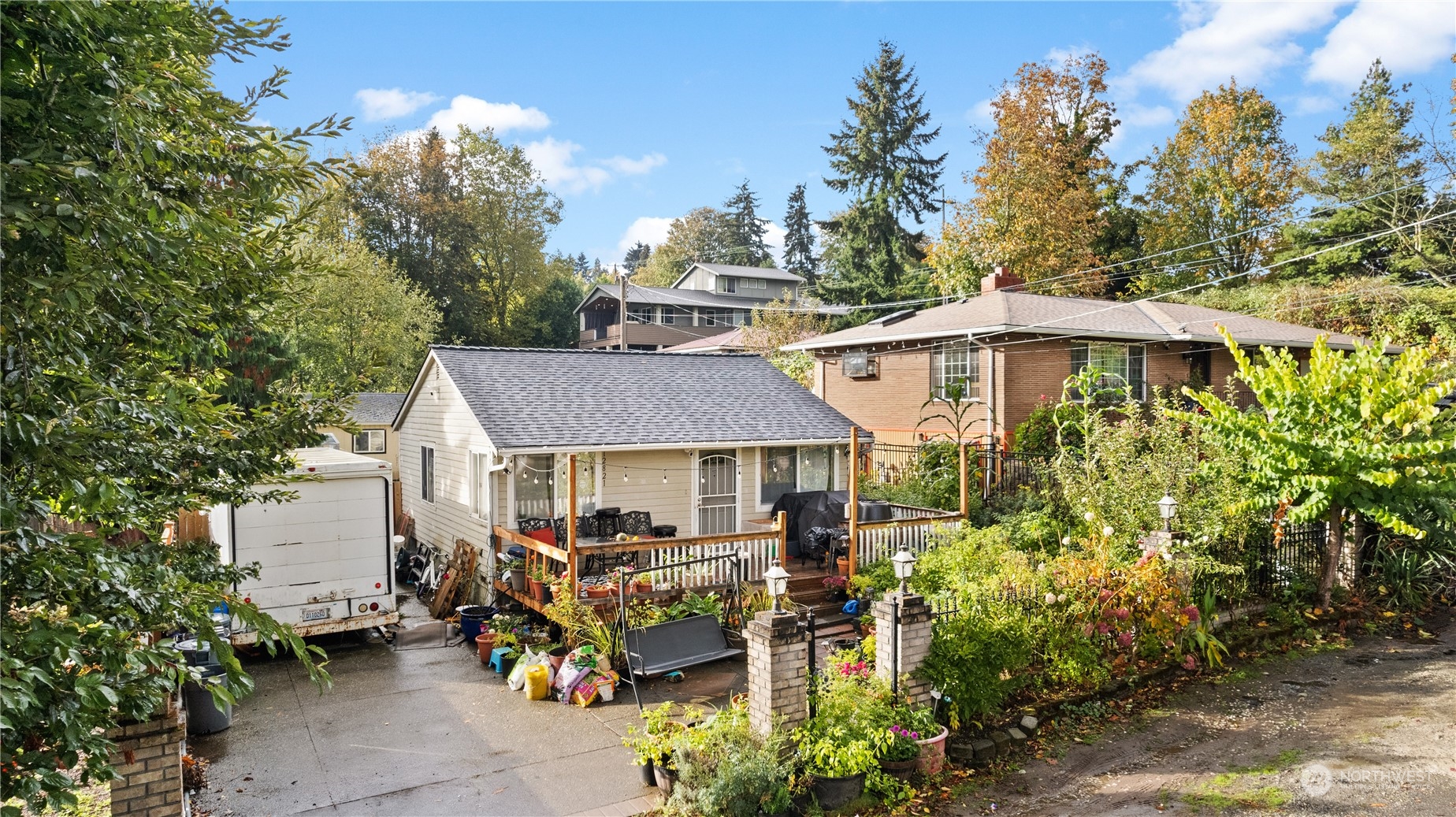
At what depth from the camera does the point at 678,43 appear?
12633 mm

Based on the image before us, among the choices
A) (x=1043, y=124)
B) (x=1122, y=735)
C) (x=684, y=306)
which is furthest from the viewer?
(x=684, y=306)

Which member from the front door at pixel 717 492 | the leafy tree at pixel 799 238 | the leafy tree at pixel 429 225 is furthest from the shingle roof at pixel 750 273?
the front door at pixel 717 492

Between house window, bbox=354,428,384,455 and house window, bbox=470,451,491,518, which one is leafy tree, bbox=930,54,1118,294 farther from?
house window, bbox=470,451,491,518

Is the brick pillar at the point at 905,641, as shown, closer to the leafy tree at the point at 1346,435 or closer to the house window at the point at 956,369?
the leafy tree at the point at 1346,435

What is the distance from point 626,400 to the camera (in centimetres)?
1529

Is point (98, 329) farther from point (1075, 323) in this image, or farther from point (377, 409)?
point (377, 409)

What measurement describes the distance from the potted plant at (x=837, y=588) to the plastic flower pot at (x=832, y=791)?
221 inches

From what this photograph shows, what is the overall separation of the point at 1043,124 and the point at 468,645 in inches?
1250

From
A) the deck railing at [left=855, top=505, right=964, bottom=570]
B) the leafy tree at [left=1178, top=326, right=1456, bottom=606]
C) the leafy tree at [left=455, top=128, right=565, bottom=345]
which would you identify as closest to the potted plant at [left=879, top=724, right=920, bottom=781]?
the deck railing at [left=855, top=505, right=964, bottom=570]

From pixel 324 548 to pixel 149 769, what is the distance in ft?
20.5

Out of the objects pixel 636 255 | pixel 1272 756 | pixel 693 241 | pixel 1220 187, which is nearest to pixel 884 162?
pixel 1220 187

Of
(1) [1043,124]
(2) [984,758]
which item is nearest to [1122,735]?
(2) [984,758]

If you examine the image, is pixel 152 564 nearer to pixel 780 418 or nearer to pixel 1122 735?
pixel 1122 735

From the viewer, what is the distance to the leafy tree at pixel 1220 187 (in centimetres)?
3488
